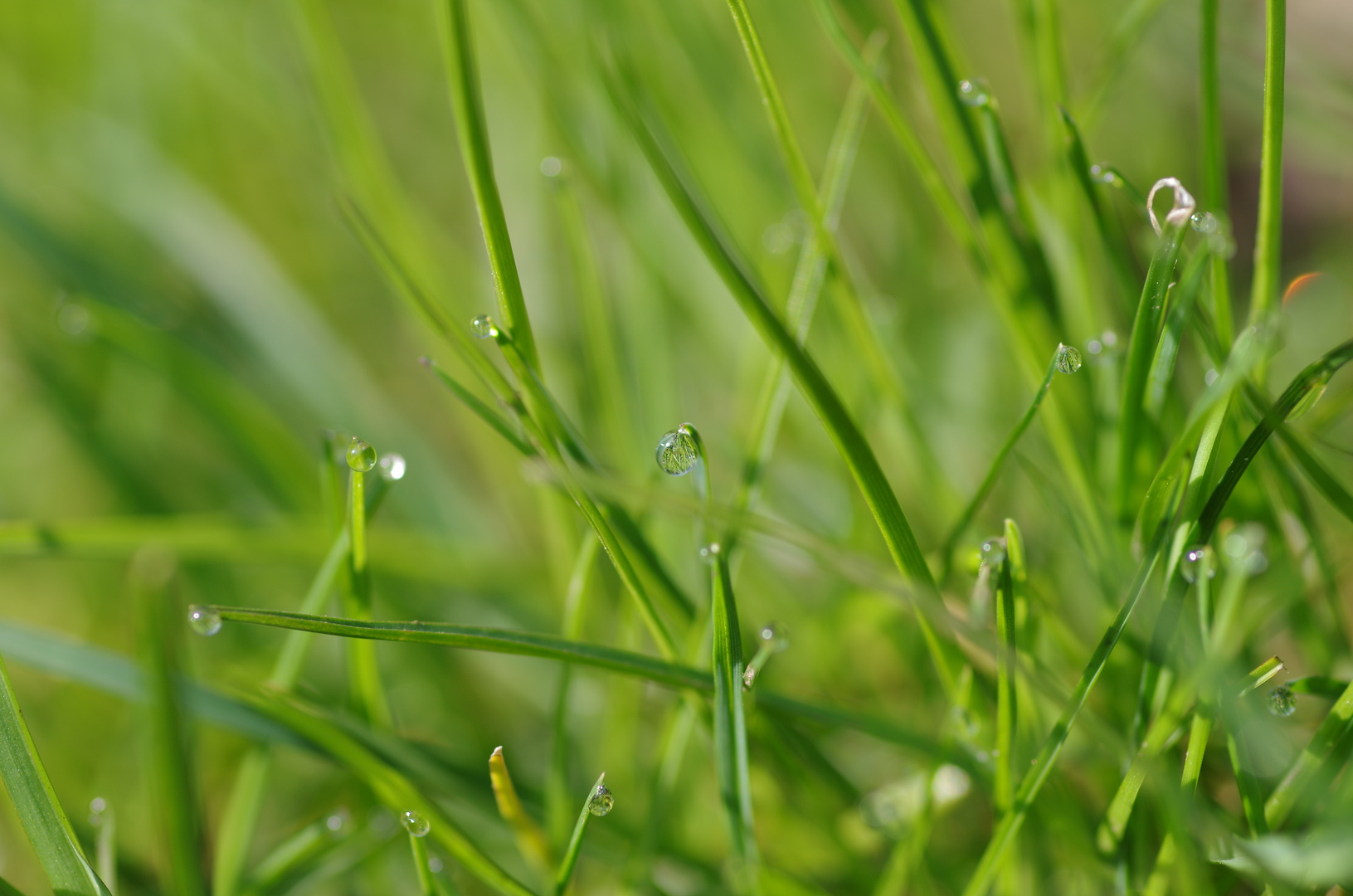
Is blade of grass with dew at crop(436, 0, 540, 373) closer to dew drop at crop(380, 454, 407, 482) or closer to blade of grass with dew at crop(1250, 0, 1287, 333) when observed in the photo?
dew drop at crop(380, 454, 407, 482)

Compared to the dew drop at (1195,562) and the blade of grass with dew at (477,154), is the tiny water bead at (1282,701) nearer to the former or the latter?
the dew drop at (1195,562)

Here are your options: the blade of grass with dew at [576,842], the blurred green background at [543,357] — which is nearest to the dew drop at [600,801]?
the blade of grass with dew at [576,842]

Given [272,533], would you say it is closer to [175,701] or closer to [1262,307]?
[175,701]

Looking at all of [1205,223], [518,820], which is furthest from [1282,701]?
[518,820]

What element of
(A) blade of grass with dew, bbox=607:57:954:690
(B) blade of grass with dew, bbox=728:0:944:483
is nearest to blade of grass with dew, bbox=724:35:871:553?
(B) blade of grass with dew, bbox=728:0:944:483

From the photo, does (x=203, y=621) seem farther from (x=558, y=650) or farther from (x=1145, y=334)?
(x=1145, y=334)

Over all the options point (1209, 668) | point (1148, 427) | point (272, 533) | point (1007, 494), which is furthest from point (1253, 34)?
point (272, 533)
